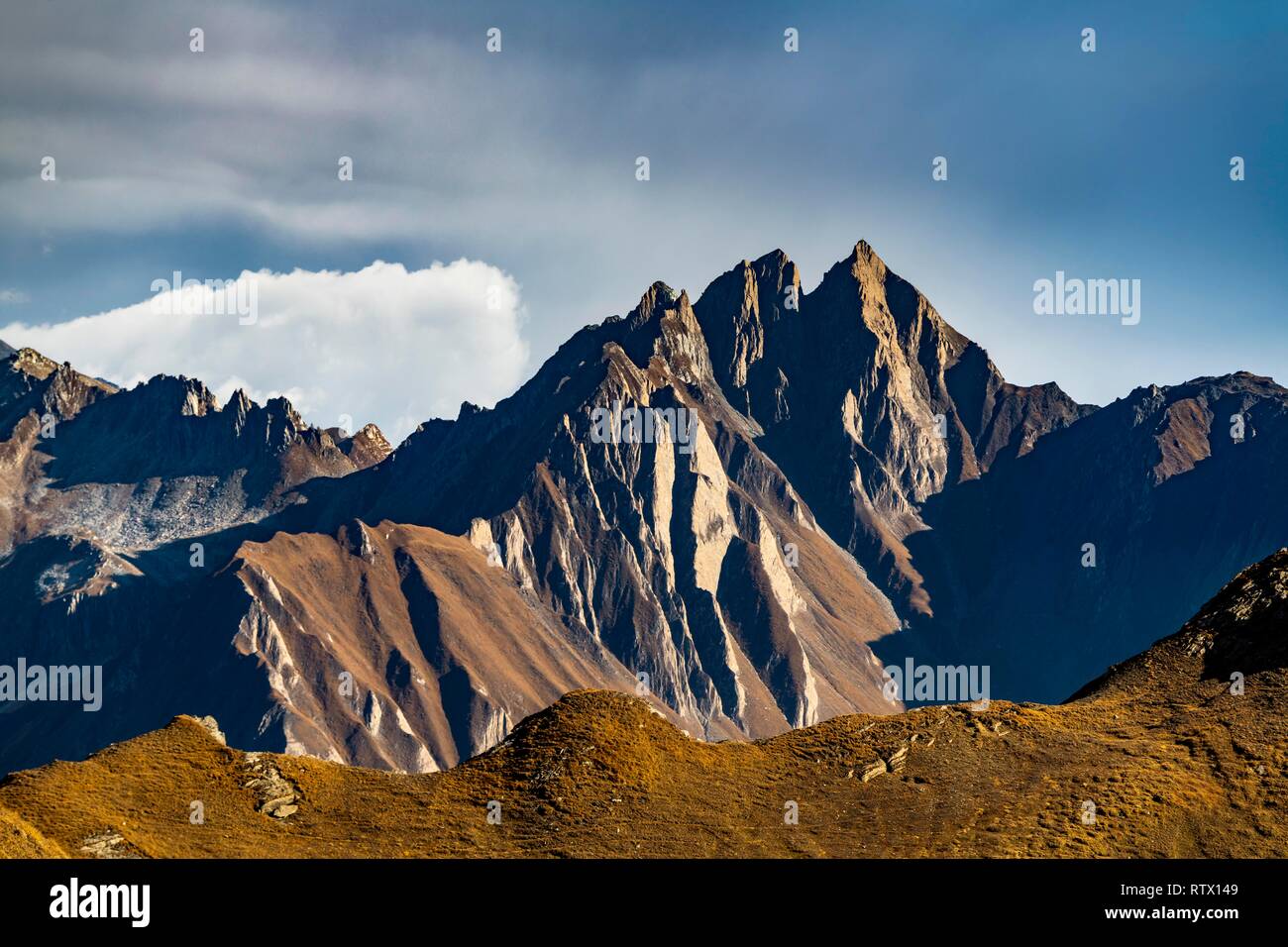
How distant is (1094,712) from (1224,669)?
37.5 ft

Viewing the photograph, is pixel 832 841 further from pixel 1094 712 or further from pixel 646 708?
pixel 1094 712

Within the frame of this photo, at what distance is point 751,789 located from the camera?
98938 millimetres

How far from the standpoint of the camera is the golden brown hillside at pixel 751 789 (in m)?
87.2

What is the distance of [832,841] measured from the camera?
8900cm

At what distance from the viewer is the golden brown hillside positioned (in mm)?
87250

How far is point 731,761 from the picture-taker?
340ft
